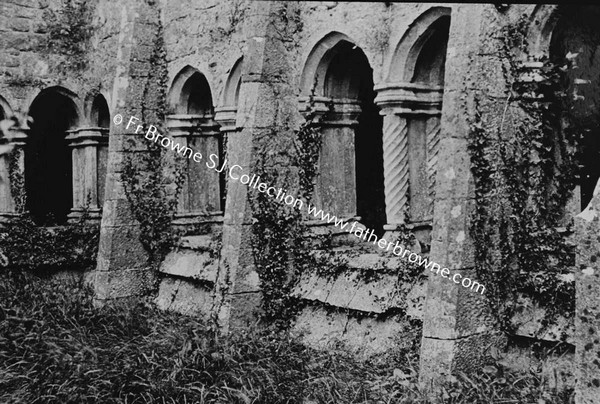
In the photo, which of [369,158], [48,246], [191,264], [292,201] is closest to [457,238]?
[292,201]

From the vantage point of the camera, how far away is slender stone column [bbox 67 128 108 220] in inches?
433

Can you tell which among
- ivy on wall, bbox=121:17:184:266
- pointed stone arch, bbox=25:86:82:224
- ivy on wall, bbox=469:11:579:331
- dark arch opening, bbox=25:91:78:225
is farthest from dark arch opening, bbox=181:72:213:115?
ivy on wall, bbox=469:11:579:331

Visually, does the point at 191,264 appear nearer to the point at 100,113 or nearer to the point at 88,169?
the point at 88,169

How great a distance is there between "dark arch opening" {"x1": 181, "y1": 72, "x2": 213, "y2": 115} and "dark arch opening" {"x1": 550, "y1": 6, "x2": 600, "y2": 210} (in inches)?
196

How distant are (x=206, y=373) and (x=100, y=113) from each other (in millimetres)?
6483

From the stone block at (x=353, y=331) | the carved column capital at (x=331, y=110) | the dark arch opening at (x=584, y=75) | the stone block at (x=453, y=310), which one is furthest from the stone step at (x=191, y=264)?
the dark arch opening at (x=584, y=75)

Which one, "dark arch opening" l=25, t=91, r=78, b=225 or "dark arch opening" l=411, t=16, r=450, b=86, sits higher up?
"dark arch opening" l=411, t=16, r=450, b=86

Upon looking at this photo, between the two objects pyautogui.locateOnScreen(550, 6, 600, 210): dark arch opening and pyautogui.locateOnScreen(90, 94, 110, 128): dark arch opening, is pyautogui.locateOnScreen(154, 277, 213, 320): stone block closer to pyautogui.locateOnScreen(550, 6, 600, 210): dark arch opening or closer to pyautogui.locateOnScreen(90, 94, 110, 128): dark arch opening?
pyautogui.locateOnScreen(90, 94, 110, 128): dark arch opening

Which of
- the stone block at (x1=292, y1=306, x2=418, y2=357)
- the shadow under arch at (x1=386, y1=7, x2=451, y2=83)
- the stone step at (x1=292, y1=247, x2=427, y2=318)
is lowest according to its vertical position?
the stone block at (x1=292, y1=306, x2=418, y2=357)

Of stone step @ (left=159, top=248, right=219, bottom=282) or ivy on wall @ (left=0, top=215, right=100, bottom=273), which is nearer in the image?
stone step @ (left=159, top=248, right=219, bottom=282)

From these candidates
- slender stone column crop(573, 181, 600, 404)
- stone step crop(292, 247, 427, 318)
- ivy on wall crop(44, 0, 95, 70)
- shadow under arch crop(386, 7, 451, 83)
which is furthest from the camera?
ivy on wall crop(44, 0, 95, 70)

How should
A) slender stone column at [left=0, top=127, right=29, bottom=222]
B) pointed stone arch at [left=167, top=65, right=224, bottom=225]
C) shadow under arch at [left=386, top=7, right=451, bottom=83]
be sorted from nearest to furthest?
shadow under arch at [left=386, top=7, right=451, bottom=83] < pointed stone arch at [left=167, top=65, right=224, bottom=225] < slender stone column at [left=0, top=127, right=29, bottom=222]

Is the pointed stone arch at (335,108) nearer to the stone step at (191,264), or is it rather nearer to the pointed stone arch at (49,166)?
the stone step at (191,264)

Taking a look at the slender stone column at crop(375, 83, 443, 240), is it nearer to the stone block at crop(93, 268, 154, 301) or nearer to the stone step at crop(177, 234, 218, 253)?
the stone step at crop(177, 234, 218, 253)
